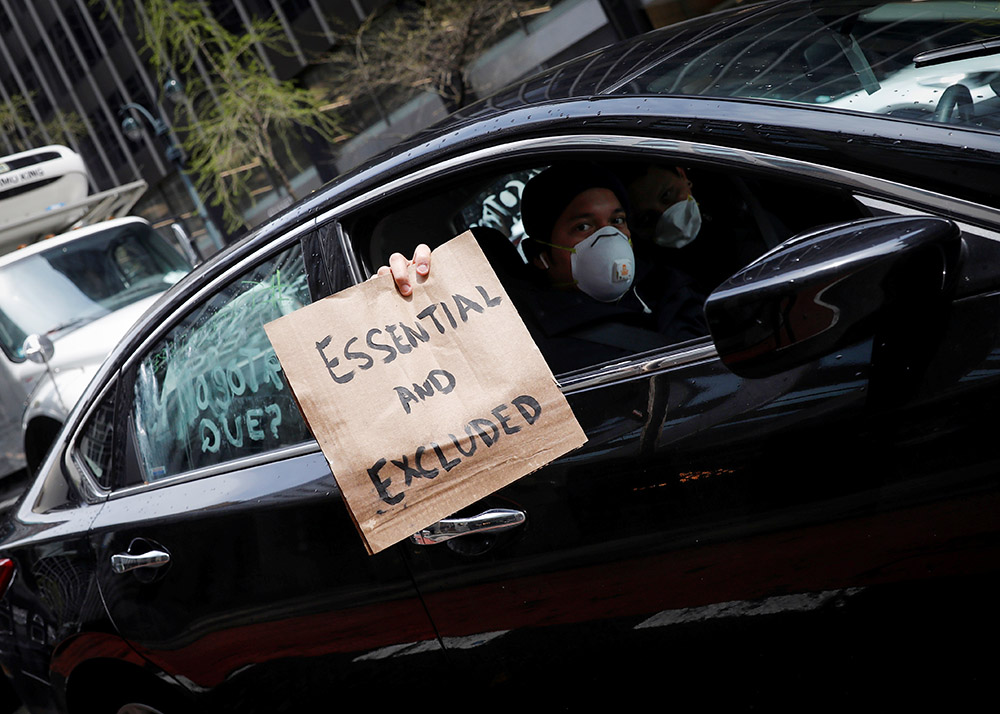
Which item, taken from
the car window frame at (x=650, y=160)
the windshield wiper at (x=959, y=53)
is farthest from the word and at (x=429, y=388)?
the windshield wiper at (x=959, y=53)

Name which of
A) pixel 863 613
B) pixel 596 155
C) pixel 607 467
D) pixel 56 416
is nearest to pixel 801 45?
pixel 596 155

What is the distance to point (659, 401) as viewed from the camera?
1.76 m

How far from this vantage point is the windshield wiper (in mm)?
1795

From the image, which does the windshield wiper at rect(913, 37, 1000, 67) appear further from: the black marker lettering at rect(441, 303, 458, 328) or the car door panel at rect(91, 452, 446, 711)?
the car door panel at rect(91, 452, 446, 711)

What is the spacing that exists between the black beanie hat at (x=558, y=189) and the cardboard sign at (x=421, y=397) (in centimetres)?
48

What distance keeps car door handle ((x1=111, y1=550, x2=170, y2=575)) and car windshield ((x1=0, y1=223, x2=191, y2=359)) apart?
6.11 m

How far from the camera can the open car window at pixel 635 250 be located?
195cm

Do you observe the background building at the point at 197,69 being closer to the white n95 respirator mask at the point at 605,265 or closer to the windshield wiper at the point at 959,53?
the white n95 respirator mask at the point at 605,265

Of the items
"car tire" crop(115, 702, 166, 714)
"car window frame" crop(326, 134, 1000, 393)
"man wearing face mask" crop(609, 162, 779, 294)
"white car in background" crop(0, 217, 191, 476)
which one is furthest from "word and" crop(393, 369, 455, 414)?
"white car in background" crop(0, 217, 191, 476)

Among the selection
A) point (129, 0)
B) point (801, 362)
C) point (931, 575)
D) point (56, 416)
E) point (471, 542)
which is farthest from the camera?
point (129, 0)

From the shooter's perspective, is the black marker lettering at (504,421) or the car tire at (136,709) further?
the car tire at (136,709)

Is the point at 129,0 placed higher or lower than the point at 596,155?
higher

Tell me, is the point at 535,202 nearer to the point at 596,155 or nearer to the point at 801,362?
the point at 596,155

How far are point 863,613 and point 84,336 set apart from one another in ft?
23.7
